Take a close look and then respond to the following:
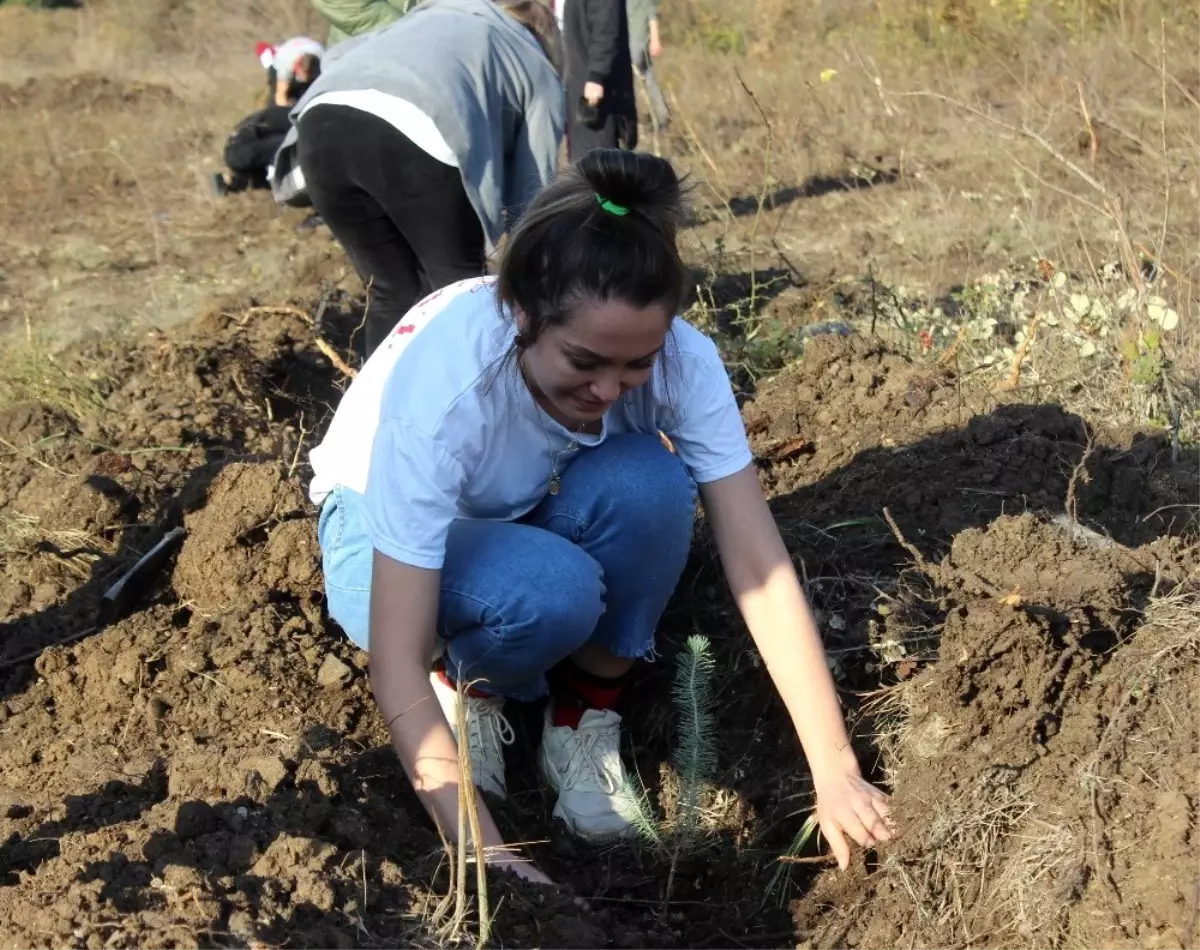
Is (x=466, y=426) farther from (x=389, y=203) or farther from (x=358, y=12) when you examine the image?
(x=358, y=12)

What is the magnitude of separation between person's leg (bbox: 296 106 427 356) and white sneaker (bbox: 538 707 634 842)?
1.67 metres

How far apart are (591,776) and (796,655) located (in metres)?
0.54

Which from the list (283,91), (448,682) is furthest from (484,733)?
(283,91)

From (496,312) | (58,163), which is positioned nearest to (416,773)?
(496,312)

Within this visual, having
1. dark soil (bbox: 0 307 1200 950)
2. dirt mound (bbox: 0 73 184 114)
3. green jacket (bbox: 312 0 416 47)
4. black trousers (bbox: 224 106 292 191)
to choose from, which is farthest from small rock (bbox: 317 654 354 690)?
dirt mound (bbox: 0 73 184 114)

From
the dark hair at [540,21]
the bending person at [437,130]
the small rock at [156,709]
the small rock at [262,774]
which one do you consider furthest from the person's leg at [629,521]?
the dark hair at [540,21]

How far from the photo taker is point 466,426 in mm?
2266

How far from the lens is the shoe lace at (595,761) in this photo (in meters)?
2.64

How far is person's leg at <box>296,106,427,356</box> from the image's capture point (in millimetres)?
3555

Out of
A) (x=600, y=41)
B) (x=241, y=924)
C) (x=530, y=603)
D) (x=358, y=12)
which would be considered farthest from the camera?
(x=600, y=41)

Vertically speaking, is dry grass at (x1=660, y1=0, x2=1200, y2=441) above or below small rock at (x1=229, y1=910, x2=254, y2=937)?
below

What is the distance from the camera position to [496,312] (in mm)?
2322

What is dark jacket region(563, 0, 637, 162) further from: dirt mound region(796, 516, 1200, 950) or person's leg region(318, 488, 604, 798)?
dirt mound region(796, 516, 1200, 950)

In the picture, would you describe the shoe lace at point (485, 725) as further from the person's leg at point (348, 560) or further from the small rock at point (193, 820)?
the small rock at point (193, 820)
